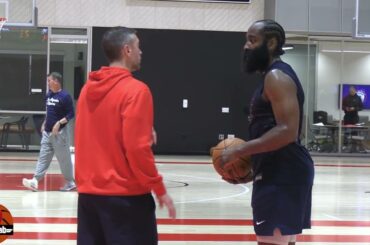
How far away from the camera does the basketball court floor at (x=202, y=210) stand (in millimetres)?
6305

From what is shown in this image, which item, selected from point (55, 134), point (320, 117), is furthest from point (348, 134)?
point (55, 134)

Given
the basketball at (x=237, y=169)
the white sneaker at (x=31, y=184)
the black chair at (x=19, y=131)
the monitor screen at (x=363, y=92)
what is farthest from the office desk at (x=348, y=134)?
the basketball at (x=237, y=169)

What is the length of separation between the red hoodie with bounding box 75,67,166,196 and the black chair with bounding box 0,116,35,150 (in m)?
14.6

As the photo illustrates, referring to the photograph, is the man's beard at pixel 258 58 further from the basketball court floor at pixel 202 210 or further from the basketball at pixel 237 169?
the basketball court floor at pixel 202 210

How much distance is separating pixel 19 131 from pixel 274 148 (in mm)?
15198

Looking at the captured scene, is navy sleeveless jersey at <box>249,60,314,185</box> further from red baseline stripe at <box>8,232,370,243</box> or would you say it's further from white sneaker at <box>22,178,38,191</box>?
white sneaker at <box>22,178,38,191</box>

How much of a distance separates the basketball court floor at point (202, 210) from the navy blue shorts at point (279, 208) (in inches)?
114

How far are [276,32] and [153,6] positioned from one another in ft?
47.8

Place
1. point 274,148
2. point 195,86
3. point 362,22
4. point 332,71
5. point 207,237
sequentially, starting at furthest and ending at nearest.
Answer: point 332,71 < point 195,86 < point 362,22 < point 207,237 < point 274,148

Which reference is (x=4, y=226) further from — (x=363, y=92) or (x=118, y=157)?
(x=363, y=92)

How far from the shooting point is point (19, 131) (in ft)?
56.9

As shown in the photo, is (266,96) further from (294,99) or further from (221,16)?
(221,16)

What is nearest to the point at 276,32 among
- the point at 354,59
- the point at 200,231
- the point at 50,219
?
the point at 200,231

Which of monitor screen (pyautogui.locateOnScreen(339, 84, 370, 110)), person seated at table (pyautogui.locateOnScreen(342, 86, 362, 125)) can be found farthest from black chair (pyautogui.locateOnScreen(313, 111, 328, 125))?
monitor screen (pyautogui.locateOnScreen(339, 84, 370, 110))
